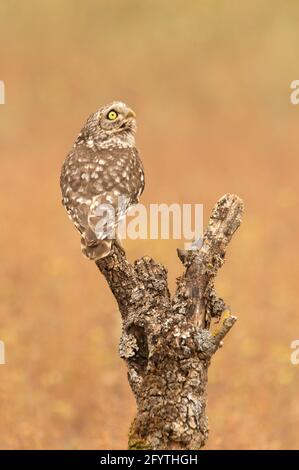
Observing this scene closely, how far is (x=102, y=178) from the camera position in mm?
6871

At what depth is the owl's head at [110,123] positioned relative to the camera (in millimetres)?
7508

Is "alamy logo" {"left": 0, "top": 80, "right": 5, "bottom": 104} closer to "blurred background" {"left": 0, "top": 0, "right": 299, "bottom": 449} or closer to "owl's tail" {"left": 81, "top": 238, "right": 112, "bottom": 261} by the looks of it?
"blurred background" {"left": 0, "top": 0, "right": 299, "bottom": 449}

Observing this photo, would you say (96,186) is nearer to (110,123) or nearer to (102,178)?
(102,178)

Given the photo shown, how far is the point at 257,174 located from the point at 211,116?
4.12 m

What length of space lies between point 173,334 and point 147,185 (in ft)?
40.2

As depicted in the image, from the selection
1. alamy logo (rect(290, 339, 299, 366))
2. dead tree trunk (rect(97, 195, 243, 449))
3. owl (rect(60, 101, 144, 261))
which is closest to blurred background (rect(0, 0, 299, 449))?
alamy logo (rect(290, 339, 299, 366))

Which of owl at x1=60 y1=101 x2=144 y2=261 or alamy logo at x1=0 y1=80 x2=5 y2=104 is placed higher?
alamy logo at x1=0 y1=80 x2=5 y2=104

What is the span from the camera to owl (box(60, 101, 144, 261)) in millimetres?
6543

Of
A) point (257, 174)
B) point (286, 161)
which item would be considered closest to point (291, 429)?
point (257, 174)

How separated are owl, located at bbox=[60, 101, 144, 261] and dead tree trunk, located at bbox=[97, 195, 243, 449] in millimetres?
274

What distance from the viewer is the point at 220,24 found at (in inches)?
1062

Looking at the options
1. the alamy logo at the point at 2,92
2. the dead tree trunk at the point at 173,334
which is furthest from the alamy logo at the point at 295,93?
the dead tree trunk at the point at 173,334

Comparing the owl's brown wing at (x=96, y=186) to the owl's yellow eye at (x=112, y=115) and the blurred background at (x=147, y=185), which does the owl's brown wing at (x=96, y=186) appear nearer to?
the owl's yellow eye at (x=112, y=115)

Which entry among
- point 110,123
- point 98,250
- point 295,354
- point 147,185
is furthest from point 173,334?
point 147,185
